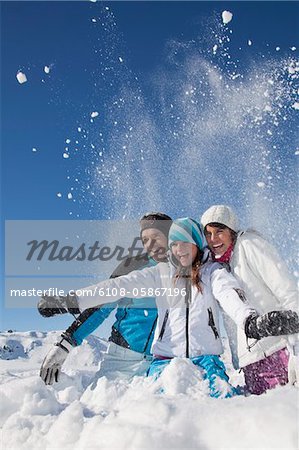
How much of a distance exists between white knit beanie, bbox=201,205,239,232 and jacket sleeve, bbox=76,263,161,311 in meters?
0.81

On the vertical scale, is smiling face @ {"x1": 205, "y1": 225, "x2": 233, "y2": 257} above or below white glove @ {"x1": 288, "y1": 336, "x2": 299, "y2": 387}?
above

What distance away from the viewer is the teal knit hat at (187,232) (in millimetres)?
4102

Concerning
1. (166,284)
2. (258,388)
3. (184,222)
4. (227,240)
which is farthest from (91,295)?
(258,388)

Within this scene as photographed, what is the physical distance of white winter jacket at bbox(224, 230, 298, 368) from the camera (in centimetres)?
367

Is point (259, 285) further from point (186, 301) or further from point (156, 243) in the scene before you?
point (156, 243)

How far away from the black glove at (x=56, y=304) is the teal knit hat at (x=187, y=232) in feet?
3.60

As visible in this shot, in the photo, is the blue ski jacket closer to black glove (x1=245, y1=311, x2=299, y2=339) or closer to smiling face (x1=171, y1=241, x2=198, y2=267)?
smiling face (x1=171, y1=241, x2=198, y2=267)

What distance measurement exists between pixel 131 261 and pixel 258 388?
89.0 inches

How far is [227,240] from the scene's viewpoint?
4316 mm

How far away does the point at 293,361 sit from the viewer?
11.1 ft

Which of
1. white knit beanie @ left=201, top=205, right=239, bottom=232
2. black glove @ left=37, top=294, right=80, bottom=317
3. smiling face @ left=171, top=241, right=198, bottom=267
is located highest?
white knit beanie @ left=201, top=205, right=239, bottom=232

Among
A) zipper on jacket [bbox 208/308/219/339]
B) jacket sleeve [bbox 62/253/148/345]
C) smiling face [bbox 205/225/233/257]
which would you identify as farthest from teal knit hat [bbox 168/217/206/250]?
jacket sleeve [bbox 62/253/148/345]

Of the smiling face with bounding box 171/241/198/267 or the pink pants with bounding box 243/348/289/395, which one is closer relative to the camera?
the pink pants with bounding box 243/348/289/395

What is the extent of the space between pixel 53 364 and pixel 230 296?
1947 millimetres
